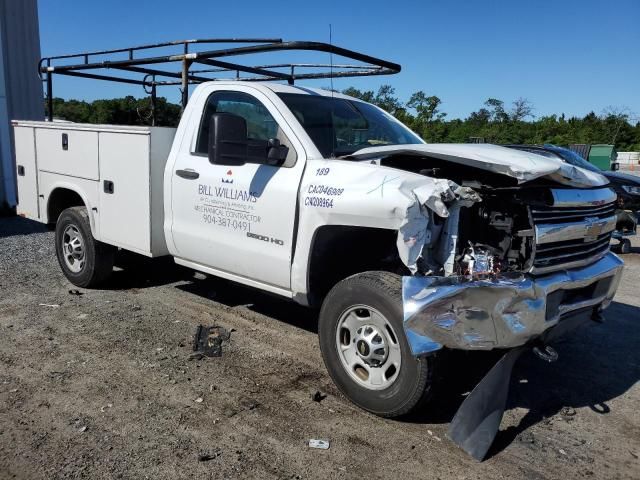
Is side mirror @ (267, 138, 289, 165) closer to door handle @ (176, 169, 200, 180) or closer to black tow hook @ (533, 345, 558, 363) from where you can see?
door handle @ (176, 169, 200, 180)

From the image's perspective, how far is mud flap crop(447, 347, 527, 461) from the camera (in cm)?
330

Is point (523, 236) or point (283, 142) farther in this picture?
point (283, 142)

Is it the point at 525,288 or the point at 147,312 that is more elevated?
the point at 525,288

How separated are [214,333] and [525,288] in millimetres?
2837

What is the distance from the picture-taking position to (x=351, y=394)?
3.74 m

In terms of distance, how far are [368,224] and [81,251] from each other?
157 inches

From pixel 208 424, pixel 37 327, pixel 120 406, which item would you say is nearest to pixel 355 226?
pixel 208 424

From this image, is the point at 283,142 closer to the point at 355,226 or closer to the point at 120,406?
the point at 355,226

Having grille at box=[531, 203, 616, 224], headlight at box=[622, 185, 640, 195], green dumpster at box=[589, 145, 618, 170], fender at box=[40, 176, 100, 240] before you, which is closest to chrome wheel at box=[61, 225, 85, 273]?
fender at box=[40, 176, 100, 240]

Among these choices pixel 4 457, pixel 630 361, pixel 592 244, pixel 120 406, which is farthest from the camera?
pixel 630 361

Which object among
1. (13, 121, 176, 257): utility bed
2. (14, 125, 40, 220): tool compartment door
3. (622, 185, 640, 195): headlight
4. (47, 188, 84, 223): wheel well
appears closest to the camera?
(13, 121, 176, 257): utility bed

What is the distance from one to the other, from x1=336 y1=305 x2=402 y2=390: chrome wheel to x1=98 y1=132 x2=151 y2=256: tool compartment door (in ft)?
7.83

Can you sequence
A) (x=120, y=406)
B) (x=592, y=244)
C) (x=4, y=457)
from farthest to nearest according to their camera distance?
(x=592, y=244) < (x=120, y=406) < (x=4, y=457)

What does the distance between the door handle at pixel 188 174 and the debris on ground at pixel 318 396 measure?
6.84ft
